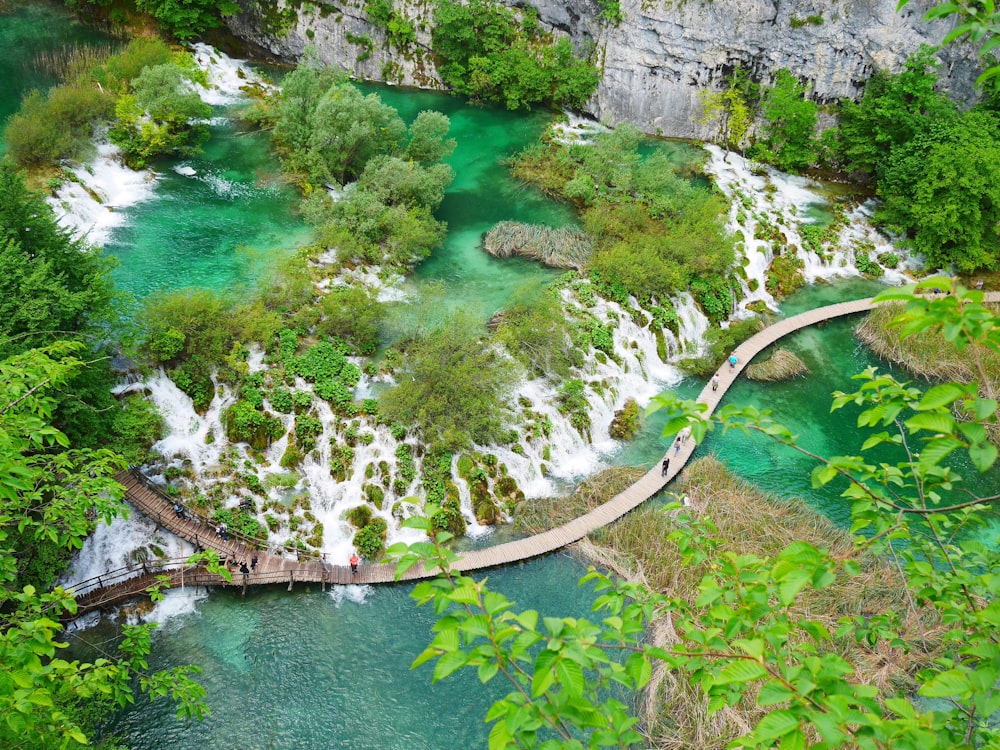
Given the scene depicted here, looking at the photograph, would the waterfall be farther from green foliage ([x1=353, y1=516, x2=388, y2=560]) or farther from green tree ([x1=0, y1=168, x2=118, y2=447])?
green foliage ([x1=353, y1=516, x2=388, y2=560])

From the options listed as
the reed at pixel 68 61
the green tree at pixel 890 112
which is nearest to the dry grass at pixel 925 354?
the green tree at pixel 890 112

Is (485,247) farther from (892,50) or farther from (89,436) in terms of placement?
(892,50)

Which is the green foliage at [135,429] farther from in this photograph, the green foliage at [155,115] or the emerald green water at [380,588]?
the green foliage at [155,115]

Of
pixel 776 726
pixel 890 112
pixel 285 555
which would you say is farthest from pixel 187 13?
pixel 776 726

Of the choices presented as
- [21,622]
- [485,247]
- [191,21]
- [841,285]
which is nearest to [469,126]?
[485,247]

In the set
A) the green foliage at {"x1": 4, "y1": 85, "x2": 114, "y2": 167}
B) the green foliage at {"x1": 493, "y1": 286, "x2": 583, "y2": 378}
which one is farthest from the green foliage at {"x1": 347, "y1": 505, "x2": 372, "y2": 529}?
the green foliage at {"x1": 4, "y1": 85, "x2": 114, "y2": 167}

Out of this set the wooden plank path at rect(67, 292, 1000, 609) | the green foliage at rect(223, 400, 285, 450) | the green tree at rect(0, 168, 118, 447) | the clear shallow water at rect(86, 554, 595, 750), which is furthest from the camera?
the green foliage at rect(223, 400, 285, 450)
